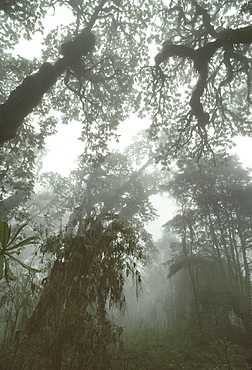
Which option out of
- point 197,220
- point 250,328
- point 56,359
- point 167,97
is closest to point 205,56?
point 167,97

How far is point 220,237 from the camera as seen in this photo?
13016 mm

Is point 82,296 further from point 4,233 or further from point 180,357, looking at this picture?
point 180,357

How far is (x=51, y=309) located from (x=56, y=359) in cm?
70

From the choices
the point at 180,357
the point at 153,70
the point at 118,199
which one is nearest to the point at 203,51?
the point at 153,70

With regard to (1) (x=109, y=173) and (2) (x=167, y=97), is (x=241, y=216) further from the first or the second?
(1) (x=109, y=173)

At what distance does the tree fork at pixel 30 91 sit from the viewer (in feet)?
19.6

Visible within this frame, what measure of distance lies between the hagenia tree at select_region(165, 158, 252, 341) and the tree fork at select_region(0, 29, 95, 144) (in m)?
7.22

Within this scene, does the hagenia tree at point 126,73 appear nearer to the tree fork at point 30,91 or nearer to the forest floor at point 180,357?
the tree fork at point 30,91

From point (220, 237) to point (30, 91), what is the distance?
42.4 ft

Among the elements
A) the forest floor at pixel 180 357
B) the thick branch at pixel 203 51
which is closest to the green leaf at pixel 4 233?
the forest floor at pixel 180 357

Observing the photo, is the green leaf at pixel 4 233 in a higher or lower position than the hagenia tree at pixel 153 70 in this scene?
lower

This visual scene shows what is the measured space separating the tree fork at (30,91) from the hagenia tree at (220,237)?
7.22m

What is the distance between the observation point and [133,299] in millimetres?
28656

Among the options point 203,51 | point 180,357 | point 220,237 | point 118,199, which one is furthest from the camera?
point 118,199
